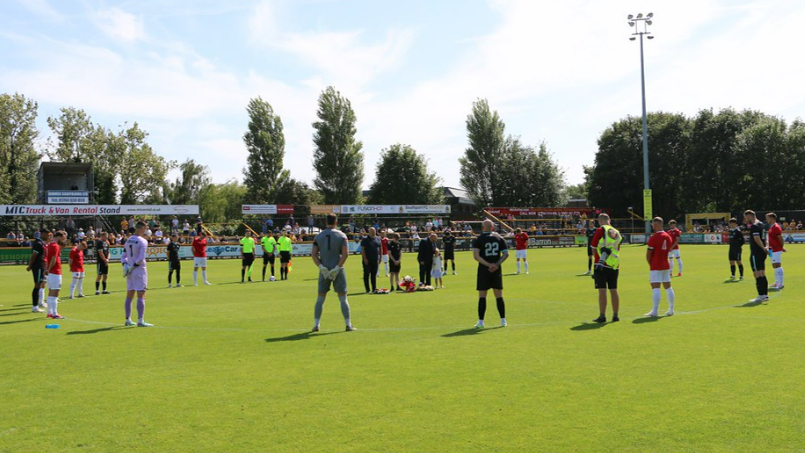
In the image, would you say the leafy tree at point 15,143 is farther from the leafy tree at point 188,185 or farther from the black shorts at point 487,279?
the black shorts at point 487,279

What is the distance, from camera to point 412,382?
7582mm

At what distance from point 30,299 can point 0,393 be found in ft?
44.1

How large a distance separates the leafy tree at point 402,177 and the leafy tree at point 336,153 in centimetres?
466

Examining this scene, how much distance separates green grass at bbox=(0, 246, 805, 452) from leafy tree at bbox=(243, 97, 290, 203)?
60.7 meters

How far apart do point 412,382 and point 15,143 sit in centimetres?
7084

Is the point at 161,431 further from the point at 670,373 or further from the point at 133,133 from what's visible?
the point at 133,133

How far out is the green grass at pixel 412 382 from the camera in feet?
18.3

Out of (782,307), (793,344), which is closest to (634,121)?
(782,307)

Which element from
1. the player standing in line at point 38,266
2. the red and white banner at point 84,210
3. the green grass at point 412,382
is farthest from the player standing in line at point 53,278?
the red and white banner at point 84,210

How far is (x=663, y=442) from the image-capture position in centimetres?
533

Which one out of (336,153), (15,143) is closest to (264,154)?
(336,153)

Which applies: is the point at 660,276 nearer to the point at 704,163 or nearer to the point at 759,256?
the point at 759,256

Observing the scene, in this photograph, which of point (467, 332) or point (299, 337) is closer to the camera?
point (299, 337)

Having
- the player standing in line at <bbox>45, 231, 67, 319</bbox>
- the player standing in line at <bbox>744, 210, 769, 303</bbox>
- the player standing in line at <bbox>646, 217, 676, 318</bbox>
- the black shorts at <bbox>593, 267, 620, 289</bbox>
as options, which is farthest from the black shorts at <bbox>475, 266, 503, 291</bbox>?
the player standing in line at <bbox>45, 231, 67, 319</bbox>
